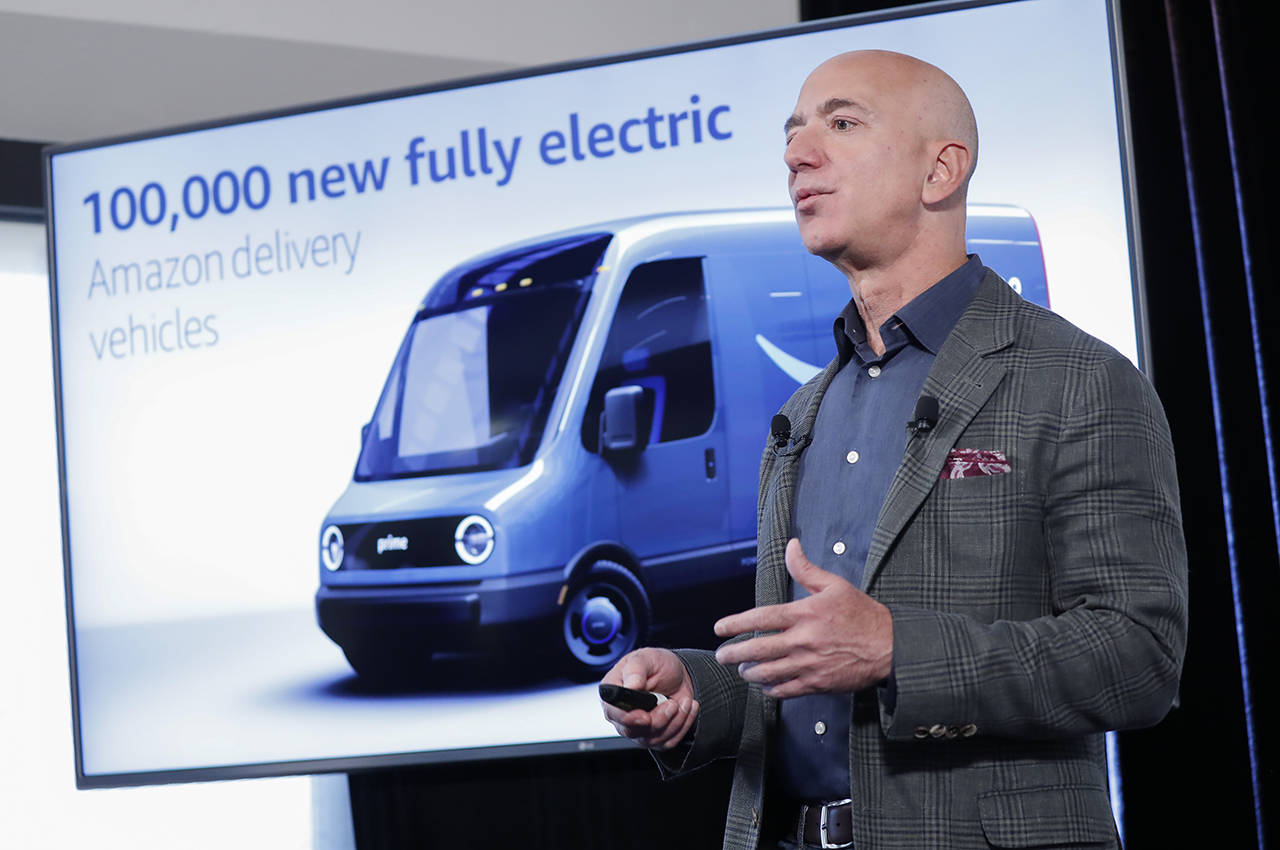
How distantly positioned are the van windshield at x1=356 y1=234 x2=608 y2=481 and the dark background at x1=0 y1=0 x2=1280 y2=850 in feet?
2.39

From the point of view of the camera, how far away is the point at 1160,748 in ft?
8.97

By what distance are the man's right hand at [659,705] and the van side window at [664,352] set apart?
49.2 inches

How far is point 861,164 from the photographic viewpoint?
1.47 meters

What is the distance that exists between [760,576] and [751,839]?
0.31 metres

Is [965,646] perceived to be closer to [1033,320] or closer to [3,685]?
[1033,320]

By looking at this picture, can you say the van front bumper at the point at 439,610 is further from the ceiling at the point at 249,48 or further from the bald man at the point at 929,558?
the ceiling at the point at 249,48

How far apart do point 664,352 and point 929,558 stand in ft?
4.84

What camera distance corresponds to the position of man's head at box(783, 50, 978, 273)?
1465mm

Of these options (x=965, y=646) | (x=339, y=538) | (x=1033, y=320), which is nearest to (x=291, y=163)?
(x=339, y=538)

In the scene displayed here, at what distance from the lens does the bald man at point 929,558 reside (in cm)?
113

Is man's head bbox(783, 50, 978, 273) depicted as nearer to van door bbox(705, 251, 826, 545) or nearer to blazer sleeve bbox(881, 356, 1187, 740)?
blazer sleeve bbox(881, 356, 1187, 740)

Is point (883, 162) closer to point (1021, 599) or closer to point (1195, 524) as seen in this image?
point (1021, 599)

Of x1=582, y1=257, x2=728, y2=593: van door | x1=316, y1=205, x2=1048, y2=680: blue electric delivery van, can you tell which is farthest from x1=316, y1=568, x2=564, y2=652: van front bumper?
x1=582, y1=257, x2=728, y2=593: van door

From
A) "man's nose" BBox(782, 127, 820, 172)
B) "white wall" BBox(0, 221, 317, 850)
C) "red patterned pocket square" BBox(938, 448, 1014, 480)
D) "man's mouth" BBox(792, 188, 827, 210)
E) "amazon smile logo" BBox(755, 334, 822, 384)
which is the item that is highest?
"man's nose" BBox(782, 127, 820, 172)
